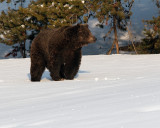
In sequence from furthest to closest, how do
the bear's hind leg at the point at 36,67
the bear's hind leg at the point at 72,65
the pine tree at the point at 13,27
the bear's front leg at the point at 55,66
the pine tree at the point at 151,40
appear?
the pine tree at the point at 13,27 < the pine tree at the point at 151,40 < the bear's hind leg at the point at 36,67 < the bear's hind leg at the point at 72,65 < the bear's front leg at the point at 55,66

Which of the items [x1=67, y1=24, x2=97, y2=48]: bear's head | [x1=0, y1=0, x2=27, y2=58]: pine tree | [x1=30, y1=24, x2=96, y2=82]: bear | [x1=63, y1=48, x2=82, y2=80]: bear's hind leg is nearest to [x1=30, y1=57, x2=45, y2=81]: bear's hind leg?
[x1=30, y1=24, x2=96, y2=82]: bear

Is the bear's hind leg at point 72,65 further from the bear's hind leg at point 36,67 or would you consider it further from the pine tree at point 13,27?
the pine tree at point 13,27

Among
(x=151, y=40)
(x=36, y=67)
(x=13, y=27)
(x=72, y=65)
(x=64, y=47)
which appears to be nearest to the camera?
(x=64, y=47)

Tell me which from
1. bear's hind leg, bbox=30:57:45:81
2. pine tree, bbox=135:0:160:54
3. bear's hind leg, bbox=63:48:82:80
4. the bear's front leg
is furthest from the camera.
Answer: pine tree, bbox=135:0:160:54

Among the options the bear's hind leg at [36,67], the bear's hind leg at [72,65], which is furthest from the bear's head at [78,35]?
the bear's hind leg at [36,67]

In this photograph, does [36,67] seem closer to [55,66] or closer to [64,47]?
[55,66]

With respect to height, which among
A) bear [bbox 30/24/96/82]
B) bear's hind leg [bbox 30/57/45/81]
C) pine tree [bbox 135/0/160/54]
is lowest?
pine tree [bbox 135/0/160/54]

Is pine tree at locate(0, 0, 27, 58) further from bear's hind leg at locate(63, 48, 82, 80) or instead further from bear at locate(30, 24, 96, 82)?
bear's hind leg at locate(63, 48, 82, 80)

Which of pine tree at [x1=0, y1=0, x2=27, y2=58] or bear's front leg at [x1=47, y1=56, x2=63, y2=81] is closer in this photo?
bear's front leg at [x1=47, y1=56, x2=63, y2=81]

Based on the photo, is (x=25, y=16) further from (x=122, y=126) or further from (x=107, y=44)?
(x=122, y=126)

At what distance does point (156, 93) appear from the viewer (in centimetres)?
395

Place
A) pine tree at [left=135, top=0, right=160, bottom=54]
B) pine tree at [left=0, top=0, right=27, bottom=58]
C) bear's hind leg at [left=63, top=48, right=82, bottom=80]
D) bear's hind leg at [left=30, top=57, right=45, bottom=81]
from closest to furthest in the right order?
1. bear's hind leg at [left=63, top=48, right=82, bottom=80]
2. bear's hind leg at [left=30, top=57, right=45, bottom=81]
3. pine tree at [left=135, top=0, right=160, bottom=54]
4. pine tree at [left=0, top=0, right=27, bottom=58]

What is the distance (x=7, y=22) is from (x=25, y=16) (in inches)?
53.9

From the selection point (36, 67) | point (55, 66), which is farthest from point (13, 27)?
point (55, 66)
